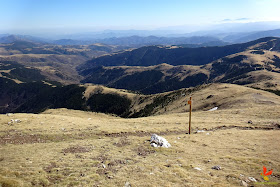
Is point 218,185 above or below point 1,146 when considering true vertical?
above

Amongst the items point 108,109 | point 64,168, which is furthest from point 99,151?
point 108,109

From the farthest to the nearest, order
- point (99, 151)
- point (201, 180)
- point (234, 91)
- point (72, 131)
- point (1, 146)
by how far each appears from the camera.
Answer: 1. point (234, 91)
2. point (72, 131)
3. point (1, 146)
4. point (99, 151)
5. point (201, 180)

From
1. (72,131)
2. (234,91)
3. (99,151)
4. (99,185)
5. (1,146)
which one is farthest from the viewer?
(234,91)

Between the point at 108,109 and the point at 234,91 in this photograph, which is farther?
the point at 108,109

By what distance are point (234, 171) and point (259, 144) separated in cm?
1160

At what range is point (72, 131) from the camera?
104ft

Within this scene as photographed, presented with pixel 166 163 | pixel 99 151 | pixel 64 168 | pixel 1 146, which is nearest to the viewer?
pixel 64 168

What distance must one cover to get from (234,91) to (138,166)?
3536 inches

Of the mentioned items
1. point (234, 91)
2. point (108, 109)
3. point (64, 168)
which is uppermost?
point (64, 168)

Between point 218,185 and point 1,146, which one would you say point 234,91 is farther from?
point 1,146

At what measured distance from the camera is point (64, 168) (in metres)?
16.7

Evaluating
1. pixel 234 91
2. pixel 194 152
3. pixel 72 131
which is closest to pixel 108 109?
pixel 234 91

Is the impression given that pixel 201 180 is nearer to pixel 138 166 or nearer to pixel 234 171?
pixel 234 171

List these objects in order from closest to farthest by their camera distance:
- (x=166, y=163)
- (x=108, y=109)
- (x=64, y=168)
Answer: (x=64, y=168) < (x=166, y=163) < (x=108, y=109)
